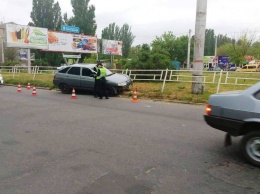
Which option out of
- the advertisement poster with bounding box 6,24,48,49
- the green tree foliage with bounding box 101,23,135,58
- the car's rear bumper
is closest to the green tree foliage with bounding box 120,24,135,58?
the green tree foliage with bounding box 101,23,135,58

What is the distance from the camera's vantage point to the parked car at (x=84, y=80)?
13086 mm

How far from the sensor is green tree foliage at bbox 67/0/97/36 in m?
50.4

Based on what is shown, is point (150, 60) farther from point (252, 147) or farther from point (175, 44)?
point (175, 44)

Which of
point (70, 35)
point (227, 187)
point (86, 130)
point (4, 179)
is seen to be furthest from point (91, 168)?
point (70, 35)

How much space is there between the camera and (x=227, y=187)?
363cm

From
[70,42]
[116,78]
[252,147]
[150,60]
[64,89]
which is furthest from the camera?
[70,42]

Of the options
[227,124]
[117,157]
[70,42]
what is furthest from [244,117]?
[70,42]

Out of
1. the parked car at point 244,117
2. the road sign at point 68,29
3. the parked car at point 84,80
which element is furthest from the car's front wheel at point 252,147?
the road sign at point 68,29

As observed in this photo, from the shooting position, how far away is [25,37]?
3288cm

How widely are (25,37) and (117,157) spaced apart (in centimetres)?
3185

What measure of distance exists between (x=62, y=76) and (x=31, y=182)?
1137 centimetres

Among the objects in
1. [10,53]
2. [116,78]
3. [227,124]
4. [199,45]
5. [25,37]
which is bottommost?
[227,124]

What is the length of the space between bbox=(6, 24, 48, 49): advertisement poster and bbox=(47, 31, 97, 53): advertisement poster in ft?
3.52

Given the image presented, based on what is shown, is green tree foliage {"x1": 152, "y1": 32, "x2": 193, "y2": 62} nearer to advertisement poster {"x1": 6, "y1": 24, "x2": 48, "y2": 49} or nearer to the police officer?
advertisement poster {"x1": 6, "y1": 24, "x2": 48, "y2": 49}
